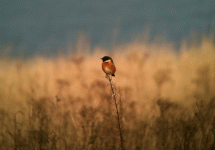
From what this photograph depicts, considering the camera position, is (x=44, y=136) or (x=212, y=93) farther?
(x=212, y=93)

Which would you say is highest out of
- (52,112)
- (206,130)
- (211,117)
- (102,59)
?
(102,59)

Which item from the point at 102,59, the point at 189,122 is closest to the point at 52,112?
the point at 102,59

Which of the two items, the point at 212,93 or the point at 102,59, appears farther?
the point at 212,93

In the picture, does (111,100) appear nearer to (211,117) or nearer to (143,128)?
(143,128)

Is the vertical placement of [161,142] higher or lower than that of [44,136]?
lower

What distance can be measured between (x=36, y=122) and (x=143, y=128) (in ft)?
3.76

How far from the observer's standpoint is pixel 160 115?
2078 millimetres

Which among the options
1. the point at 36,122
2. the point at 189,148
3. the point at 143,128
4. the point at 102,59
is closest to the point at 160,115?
the point at 143,128

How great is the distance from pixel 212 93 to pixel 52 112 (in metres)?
1.80

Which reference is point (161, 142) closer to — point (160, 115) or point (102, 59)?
point (160, 115)

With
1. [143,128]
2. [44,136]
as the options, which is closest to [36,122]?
[44,136]

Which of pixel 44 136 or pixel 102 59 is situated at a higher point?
pixel 102 59

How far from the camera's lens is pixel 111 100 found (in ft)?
6.70

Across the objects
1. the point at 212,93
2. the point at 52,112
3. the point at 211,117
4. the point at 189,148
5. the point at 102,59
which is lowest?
the point at 189,148
